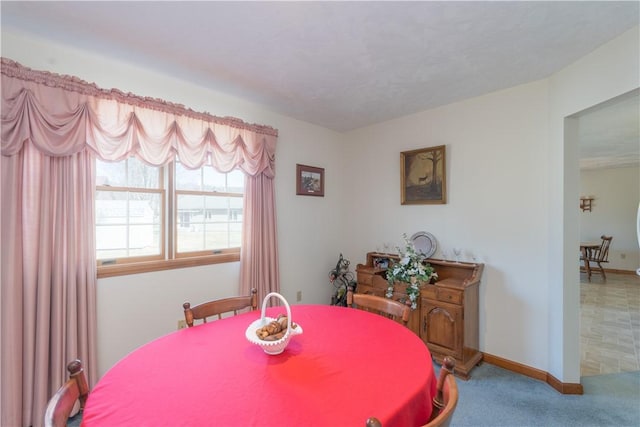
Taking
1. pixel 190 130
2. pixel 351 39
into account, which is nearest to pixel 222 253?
pixel 190 130

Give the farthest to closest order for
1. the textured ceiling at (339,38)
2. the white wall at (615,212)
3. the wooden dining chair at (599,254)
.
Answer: the white wall at (615,212) < the wooden dining chair at (599,254) < the textured ceiling at (339,38)

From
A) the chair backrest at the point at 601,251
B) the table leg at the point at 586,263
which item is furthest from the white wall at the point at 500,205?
the chair backrest at the point at 601,251

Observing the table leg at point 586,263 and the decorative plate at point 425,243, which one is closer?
the decorative plate at point 425,243

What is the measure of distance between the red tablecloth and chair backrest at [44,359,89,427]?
0.14 ft

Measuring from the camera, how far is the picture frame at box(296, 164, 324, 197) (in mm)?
3518

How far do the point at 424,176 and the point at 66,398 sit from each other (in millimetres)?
3195

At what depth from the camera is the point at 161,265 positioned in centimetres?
245

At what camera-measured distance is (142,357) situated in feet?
3.97

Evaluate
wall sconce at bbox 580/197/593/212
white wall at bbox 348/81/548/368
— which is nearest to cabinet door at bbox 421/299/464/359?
white wall at bbox 348/81/548/368

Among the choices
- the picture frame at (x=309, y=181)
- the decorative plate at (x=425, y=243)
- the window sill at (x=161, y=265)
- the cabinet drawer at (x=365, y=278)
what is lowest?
the cabinet drawer at (x=365, y=278)

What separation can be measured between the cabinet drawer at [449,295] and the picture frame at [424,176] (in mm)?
968

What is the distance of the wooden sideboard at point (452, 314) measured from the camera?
2504 mm

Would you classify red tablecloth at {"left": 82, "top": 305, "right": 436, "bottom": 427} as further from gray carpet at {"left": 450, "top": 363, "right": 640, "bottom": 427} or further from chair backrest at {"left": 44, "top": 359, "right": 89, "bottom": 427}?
gray carpet at {"left": 450, "top": 363, "right": 640, "bottom": 427}

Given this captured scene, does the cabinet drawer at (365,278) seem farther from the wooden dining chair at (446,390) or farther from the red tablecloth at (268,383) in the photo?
the wooden dining chair at (446,390)
